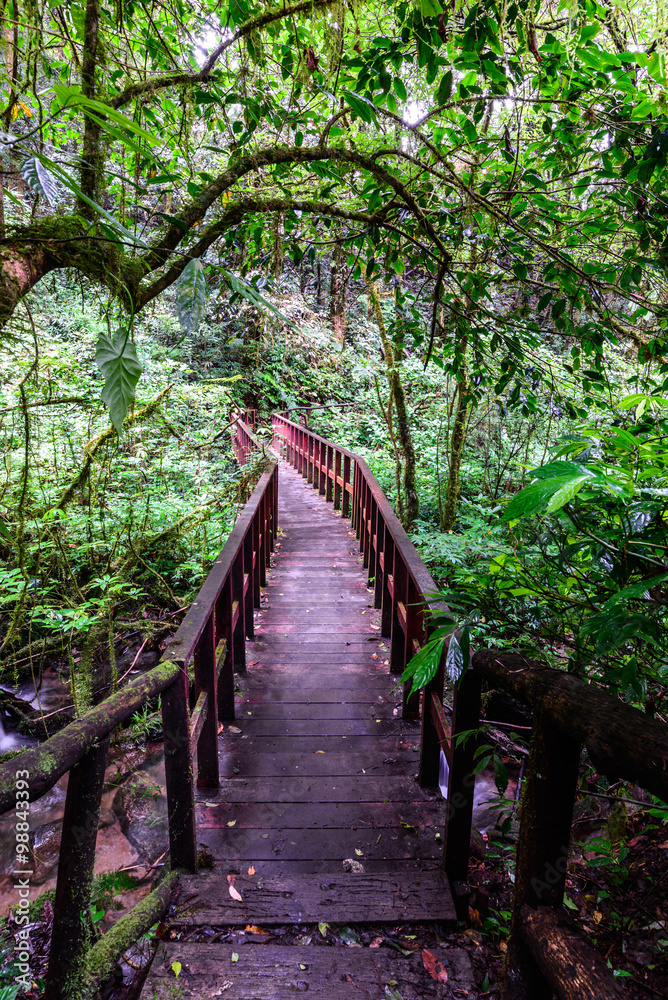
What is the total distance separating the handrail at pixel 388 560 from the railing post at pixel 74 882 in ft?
3.45

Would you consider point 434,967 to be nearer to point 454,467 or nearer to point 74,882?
point 74,882

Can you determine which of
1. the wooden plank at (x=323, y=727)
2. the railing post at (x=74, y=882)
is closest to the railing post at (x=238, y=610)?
the wooden plank at (x=323, y=727)

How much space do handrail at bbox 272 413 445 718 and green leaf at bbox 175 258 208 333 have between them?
3.74 ft

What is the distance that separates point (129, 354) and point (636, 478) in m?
1.02

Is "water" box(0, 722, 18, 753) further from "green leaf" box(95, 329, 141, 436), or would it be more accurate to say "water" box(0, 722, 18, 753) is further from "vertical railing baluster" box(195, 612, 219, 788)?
"green leaf" box(95, 329, 141, 436)

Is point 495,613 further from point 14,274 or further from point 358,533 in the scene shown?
point 358,533

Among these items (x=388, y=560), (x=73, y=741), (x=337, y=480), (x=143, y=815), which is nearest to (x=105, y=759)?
(x=73, y=741)

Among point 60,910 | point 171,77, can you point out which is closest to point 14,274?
point 171,77

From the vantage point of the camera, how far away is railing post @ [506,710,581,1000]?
126cm

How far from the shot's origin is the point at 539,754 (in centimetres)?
130

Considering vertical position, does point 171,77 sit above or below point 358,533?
above

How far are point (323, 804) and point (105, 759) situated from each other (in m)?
1.45

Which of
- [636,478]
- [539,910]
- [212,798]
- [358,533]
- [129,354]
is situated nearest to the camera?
[129,354]

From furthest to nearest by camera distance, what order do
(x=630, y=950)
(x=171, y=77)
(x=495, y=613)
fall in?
(x=171, y=77) < (x=630, y=950) < (x=495, y=613)
